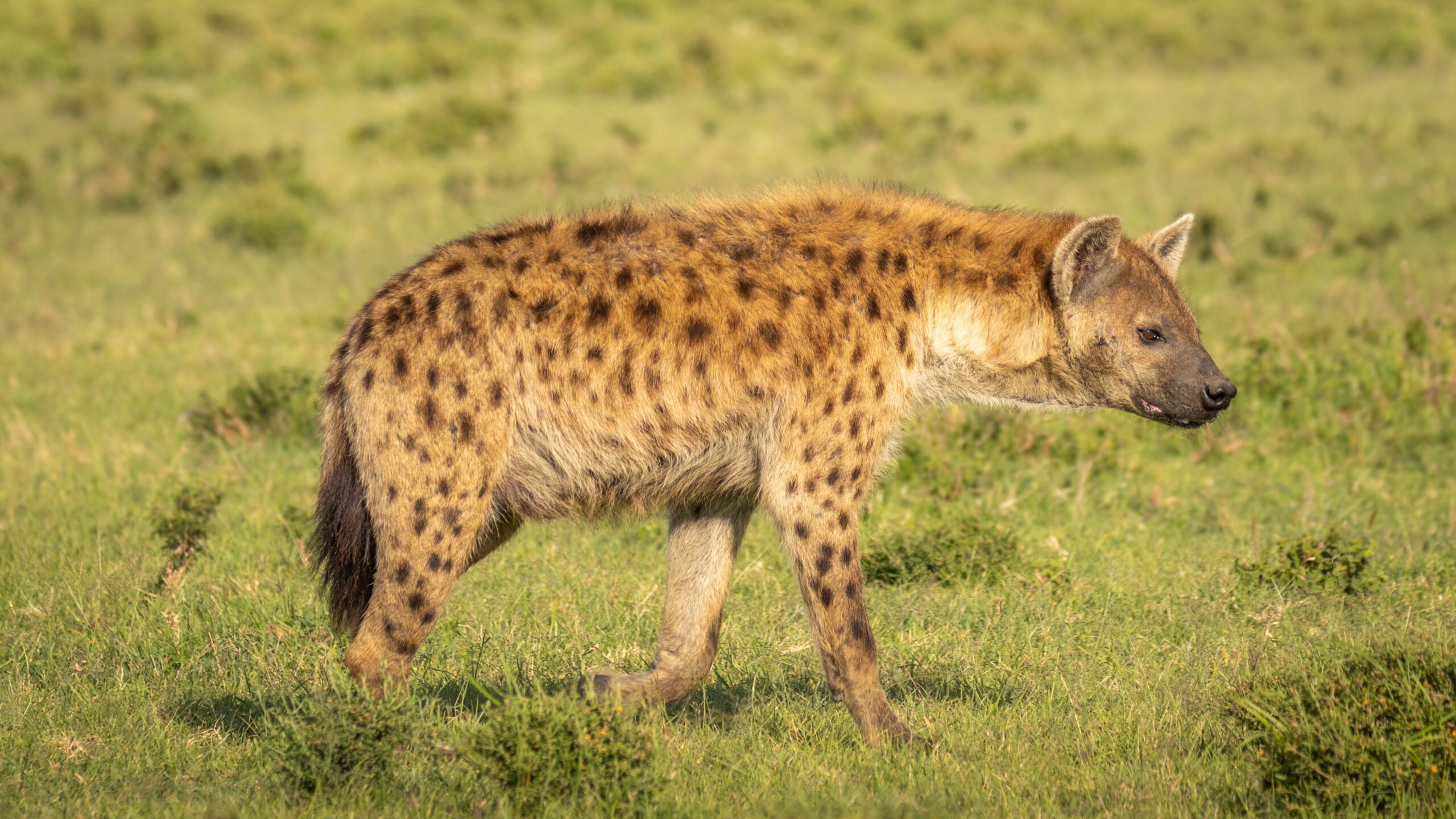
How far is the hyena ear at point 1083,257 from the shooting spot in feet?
13.2

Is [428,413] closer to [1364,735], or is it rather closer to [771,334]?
[771,334]

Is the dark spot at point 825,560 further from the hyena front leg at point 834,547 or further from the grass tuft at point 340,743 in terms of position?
the grass tuft at point 340,743

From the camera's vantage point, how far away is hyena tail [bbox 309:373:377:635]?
12.4 ft

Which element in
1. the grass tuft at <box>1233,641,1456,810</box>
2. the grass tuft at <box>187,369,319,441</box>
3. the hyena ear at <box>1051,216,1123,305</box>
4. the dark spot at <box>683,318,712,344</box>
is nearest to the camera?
the grass tuft at <box>1233,641,1456,810</box>

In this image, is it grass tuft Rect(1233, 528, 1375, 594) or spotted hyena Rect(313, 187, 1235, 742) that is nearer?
spotted hyena Rect(313, 187, 1235, 742)

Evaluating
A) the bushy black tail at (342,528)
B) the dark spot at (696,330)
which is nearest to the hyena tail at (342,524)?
the bushy black tail at (342,528)

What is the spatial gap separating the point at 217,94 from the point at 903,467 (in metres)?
10.1

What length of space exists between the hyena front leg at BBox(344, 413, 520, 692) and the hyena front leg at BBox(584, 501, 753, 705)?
0.67 metres

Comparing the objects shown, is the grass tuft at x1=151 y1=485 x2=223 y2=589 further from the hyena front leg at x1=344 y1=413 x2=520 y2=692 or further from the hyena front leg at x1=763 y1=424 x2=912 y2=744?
the hyena front leg at x1=763 y1=424 x2=912 y2=744

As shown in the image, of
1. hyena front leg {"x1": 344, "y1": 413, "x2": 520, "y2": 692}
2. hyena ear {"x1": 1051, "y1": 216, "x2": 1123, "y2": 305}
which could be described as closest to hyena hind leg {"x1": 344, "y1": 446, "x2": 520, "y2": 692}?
hyena front leg {"x1": 344, "y1": 413, "x2": 520, "y2": 692}

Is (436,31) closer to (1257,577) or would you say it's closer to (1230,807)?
(1257,577)

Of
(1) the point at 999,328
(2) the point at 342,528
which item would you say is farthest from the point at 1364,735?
(2) the point at 342,528

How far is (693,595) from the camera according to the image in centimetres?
424

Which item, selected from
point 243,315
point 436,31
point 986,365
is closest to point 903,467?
point 986,365
